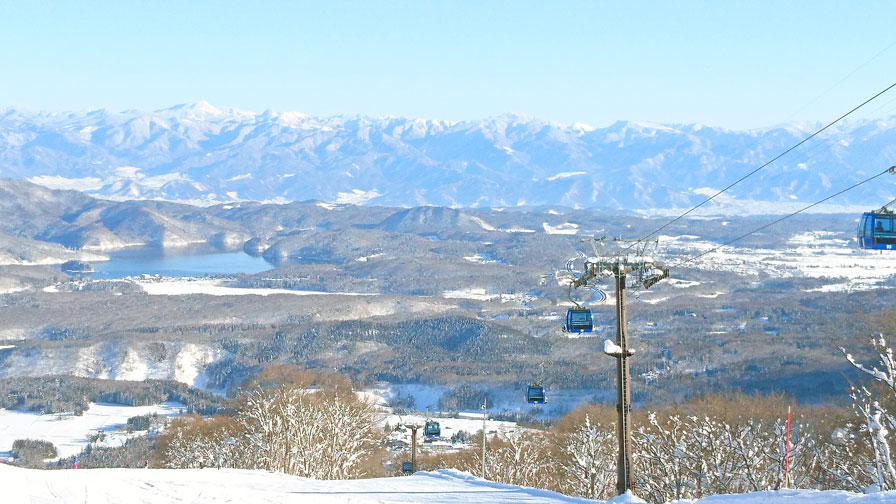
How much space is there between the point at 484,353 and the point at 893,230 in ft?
313

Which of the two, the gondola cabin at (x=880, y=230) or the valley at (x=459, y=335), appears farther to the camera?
the valley at (x=459, y=335)

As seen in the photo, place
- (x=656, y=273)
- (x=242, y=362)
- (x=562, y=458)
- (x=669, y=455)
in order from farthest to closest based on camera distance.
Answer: (x=242, y=362) < (x=562, y=458) < (x=669, y=455) < (x=656, y=273)

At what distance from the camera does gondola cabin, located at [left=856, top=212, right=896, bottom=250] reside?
20344 millimetres

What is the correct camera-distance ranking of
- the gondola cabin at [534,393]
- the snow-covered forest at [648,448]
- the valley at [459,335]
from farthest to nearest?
the valley at [459,335], the gondola cabin at [534,393], the snow-covered forest at [648,448]

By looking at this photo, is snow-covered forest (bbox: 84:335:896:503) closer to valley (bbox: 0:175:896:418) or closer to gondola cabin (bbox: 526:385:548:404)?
gondola cabin (bbox: 526:385:548:404)

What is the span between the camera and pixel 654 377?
3671 inches

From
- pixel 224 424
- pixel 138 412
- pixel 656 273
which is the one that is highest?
pixel 656 273

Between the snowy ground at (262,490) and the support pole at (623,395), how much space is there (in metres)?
1.61

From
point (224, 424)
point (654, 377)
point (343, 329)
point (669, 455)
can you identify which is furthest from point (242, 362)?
point (669, 455)

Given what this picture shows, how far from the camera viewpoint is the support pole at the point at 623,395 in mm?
24047

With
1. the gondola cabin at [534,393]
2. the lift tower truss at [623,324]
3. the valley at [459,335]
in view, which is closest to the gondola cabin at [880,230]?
A: the lift tower truss at [623,324]

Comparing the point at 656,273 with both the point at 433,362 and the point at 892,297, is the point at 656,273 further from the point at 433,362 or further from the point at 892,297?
the point at 892,297

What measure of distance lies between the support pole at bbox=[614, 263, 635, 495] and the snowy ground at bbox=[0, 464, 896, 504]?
63.3 inches

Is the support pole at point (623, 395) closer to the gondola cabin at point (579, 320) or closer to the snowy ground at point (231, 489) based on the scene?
the snowy ground at point (231, 489)
